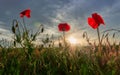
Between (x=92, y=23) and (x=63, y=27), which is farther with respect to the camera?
(x=63, y=27)

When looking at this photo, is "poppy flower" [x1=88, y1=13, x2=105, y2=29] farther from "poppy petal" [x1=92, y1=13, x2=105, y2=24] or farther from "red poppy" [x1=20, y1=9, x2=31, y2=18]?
"red poppy" [x1=20, y1=9, x2=31, y2=18]

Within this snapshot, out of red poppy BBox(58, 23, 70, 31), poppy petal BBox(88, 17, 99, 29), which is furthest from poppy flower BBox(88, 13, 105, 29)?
red poppy BBox(58, 23, 70, 31)

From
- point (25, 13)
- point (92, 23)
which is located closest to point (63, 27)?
point (25, 13)

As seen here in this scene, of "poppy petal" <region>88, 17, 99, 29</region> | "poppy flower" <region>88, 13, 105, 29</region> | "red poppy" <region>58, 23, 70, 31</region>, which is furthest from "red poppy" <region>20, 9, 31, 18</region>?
"poppy flower" <region>88, 13, 105, 29</region>

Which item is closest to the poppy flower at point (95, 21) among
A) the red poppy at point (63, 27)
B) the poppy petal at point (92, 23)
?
the poppy petal at point (92, 23)

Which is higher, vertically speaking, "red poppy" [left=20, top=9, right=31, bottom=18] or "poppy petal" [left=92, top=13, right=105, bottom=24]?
"red poppy" [left=20, top=9, right=31, bottom=18]

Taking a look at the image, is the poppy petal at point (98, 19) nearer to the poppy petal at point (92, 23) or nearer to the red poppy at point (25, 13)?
the poppy petal at point (92, 23)

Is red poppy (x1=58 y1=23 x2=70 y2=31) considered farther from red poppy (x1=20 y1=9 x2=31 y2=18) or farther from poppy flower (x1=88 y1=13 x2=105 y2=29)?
poppy flower (x1=88 y1=13 x2=105 y2=29)

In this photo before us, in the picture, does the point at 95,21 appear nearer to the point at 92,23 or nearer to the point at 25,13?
the point at 92,23

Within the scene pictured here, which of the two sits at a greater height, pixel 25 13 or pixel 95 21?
pixel 25 13

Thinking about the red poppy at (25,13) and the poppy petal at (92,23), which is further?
the red poppy at (25,13)

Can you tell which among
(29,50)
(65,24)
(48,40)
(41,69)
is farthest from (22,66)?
(48,40)

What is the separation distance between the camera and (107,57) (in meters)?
3.30

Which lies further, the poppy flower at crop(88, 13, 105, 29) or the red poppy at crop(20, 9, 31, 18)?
the red poppy at crop(20, 9, 31, 18)
